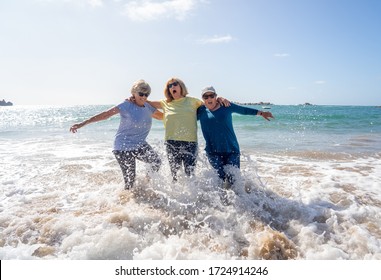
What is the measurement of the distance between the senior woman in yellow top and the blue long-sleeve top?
0.14 metres

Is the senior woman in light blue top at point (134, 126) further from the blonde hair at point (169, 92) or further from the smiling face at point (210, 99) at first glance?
the smiling face at point (210, 99)

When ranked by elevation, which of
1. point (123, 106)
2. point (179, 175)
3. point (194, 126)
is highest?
point (123, 106)

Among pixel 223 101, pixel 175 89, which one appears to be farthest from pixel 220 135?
pixel 175 89

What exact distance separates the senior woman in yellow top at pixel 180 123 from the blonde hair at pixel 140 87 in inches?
13.6

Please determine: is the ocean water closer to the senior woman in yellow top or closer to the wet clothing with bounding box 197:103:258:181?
the wet clothing with bounding box 197:103:258:181

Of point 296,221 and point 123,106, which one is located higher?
point 123,106

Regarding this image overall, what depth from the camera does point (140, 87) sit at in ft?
17.8

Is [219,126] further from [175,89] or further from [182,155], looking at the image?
[175,89]
